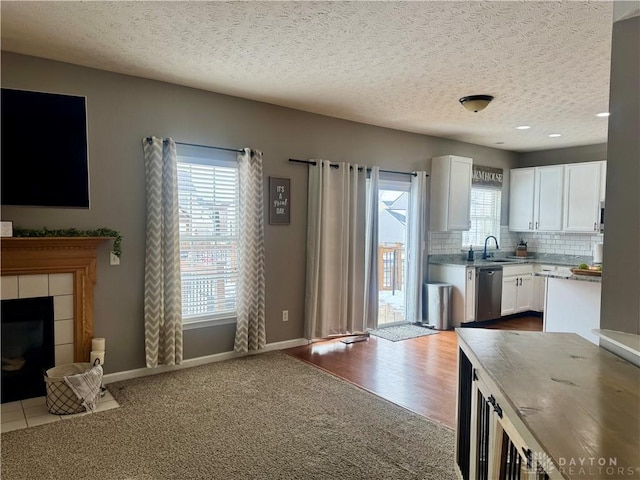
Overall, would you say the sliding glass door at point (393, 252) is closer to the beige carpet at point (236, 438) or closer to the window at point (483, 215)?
the window at point (483, 215)

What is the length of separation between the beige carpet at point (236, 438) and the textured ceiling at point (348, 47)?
8.60 feet

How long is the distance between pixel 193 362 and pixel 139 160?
1948mm

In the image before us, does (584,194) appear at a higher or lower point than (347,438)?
higher

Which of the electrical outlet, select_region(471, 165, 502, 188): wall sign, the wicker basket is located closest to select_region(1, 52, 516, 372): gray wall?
the electrical outlet

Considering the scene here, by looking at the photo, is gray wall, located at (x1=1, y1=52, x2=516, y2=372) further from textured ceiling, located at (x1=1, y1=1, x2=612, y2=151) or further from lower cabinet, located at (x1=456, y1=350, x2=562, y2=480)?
lower cabinet, located at (x1=456, y1=350, x2=562, y2=480)

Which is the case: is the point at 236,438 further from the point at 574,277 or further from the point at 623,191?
the point at 574,277

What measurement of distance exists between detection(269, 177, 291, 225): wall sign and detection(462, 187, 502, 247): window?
335cm

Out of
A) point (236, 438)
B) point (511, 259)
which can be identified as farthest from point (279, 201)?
point (511, 259)

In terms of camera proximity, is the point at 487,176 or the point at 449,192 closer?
the point at 449,192

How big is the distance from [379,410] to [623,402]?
220 centimetres

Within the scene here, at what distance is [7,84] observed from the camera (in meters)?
3.30

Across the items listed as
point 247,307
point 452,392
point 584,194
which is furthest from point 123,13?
point 584,194

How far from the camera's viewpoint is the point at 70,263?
3494mm

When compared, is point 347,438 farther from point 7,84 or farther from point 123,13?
point 7,84
